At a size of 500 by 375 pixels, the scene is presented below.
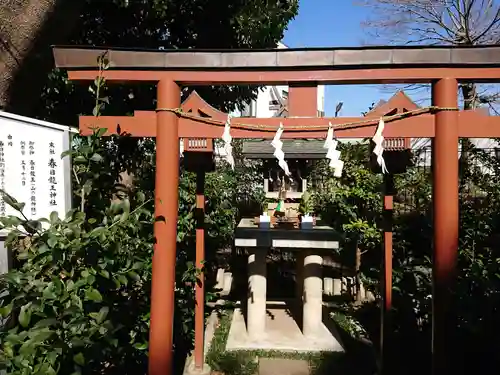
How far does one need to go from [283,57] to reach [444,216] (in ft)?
4.72

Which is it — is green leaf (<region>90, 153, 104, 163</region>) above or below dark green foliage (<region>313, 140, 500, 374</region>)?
above

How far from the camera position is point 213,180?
643 cm

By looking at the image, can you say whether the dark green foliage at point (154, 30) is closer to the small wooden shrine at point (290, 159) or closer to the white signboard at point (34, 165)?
the small wooden shrine at point (290, 159)

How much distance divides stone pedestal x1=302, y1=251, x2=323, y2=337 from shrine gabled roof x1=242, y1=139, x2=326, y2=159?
1371 mm

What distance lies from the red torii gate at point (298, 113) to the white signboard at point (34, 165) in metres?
0.32

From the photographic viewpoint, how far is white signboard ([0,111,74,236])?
7.89 feet

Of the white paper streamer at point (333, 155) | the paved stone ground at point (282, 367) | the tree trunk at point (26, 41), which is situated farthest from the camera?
the paved stone ground at point (282, 367)

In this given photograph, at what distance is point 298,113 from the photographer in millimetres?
2826

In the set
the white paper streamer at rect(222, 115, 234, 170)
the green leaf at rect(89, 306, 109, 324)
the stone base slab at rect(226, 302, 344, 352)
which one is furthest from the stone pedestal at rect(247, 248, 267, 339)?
the green leaf at rect(89, 306, 109, 324)

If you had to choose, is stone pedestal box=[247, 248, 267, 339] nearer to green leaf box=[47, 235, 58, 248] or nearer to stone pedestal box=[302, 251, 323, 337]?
stone pedestal box=[302, 251, 323, 337]

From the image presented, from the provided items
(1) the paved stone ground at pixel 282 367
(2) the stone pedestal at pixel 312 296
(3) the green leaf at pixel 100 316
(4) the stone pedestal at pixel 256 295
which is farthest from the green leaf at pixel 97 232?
(2) the stone pedestal at pixel 312 296

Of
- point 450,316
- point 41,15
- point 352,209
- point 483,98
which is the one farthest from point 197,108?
point 483,98

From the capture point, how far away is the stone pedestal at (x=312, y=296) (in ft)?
16.8

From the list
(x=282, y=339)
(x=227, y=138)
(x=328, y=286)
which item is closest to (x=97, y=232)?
(x=227, y=138)
